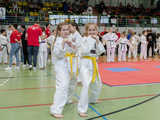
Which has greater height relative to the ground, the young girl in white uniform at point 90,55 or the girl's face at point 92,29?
the girl's face at point 92,29

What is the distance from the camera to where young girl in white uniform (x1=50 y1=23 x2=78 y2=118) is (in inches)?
149

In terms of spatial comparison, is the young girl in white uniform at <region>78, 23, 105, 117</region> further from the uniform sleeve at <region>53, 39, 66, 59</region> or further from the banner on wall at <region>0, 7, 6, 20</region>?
the banner on wall at <region>0, 7, 6, 20</region>

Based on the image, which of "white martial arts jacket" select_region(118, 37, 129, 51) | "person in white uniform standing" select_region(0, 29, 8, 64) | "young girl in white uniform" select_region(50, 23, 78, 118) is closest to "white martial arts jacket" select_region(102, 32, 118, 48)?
"white martial arts jacket" select_region(118, 37, 129, 51)

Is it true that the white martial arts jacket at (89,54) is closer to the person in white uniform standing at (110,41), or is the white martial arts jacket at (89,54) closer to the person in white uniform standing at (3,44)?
the person in white uniform standing at (3,44)

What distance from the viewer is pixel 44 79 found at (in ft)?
23.4

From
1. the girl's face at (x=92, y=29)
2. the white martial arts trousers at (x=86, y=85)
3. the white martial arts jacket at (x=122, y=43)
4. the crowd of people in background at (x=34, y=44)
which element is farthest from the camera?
the white martial arts jacket at (x=122, y=43)

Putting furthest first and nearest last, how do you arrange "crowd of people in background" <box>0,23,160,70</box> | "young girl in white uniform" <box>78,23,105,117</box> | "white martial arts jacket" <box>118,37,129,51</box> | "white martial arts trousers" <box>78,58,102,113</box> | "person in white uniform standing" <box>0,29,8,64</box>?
"white martial arts jacket" <box>118,37,129,51</box>, "person in white uniform standing" <box>0,29,8,64</box>, "crowd of people in background" <box>0,23,160,70</box>, "young girl in white uniform" <box>78,23,105,117</box>, "white martial arts trousers" <box>78,58,102,113</box>

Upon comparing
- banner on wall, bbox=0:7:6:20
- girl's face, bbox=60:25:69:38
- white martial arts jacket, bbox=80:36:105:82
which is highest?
banner on wall, bbox=0:7:6:20

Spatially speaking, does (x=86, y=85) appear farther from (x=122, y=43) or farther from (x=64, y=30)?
(x=122, y=43)

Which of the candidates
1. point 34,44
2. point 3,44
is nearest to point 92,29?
point 34,44

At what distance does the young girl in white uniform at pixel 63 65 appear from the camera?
3.79 m

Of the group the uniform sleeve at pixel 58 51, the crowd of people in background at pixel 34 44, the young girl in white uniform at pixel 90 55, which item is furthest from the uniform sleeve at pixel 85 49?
the crowd of people in background at pixel 34 44

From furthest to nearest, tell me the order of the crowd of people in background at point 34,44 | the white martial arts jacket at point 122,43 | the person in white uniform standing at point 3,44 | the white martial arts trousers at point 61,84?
the white martial arts jacket at point 122,43, the person in white uniform standing at point 3,44, the crowd of people in background at point 34,44, the white martial arts trousers at point 61,84

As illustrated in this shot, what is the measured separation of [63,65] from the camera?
155 inches
